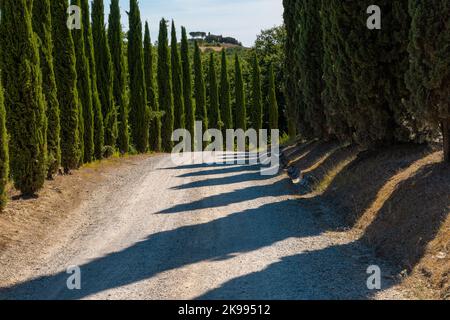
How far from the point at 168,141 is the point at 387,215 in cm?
3136

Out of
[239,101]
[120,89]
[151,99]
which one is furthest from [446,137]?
[239,101]

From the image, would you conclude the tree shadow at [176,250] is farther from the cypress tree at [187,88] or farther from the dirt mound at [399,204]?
the cypress tree at [187,88]

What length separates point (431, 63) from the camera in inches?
397

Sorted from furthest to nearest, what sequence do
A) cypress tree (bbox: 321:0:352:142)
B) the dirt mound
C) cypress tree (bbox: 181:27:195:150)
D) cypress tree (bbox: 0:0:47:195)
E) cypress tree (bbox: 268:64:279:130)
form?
1. cypress tree (bbox: 268:64:279:130)
2. cypress tree (bbox: 181:27:195:150)
3. cypress tree (bbox: 321:0:352:142)
4. cypress tree (bbox: 0:0:47:195)
5. the dirt mound

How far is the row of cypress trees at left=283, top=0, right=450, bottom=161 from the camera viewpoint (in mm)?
10039

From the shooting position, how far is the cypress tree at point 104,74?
A: 997 inches

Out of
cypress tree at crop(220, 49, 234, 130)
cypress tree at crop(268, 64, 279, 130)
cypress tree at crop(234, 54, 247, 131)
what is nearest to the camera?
cypress tree at crop(220, 49, 234, 130)

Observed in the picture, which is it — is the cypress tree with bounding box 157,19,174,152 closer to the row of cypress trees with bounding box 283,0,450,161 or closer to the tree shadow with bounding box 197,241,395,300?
the row of cypress trees with bounding box 283,0,450,161

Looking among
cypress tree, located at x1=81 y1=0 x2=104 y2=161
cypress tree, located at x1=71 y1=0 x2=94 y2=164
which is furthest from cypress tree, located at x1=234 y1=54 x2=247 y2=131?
cypress tree, located at x1=71 y1=0 x2=94 y2=164

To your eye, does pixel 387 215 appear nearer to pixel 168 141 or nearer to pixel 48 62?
pixel 48 62

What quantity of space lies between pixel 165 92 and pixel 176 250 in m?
31.9

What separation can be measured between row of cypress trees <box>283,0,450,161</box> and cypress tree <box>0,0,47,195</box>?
8176 millimetres

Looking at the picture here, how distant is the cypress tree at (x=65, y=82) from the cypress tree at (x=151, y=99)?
1763cm

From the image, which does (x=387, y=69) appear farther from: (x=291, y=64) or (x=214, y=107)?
(x=214, y=107)
